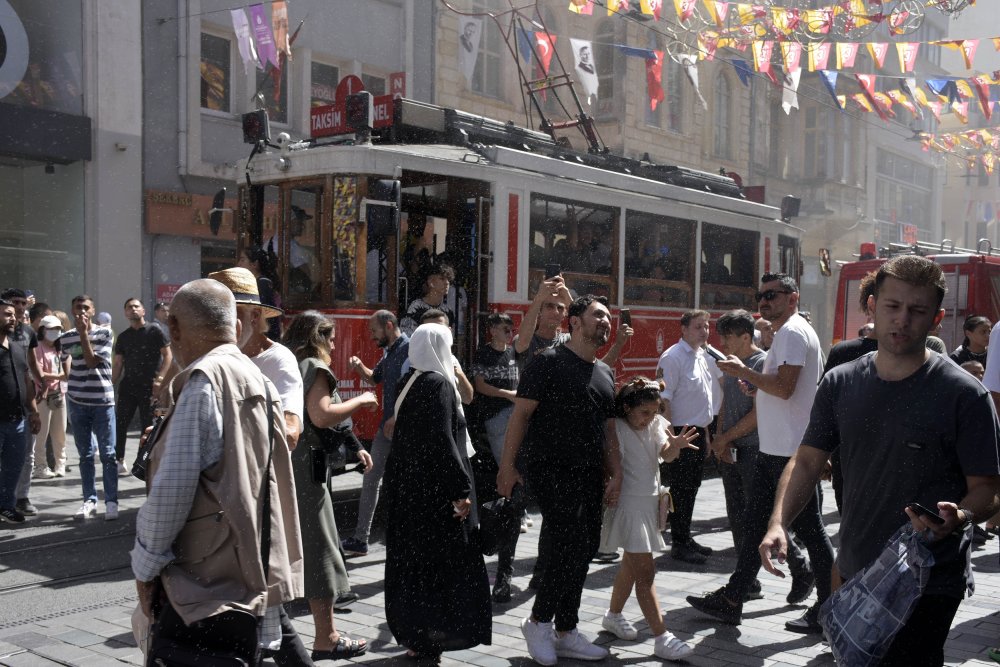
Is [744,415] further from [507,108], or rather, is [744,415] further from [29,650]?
[507,108]

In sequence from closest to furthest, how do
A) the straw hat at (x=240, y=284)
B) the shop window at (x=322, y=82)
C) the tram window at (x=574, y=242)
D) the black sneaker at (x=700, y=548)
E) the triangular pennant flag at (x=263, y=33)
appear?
the straw hat at (x=240, y=284)
the black sneaker at (x=700, y=548)
the tram window at (x=574, y=242)
the triangular pennant flag at (x=263, y=33)
the shop window at (x=322, y=82)

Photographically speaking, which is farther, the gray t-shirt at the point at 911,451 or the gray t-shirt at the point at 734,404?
the gray t-shirt at the point at 734,404

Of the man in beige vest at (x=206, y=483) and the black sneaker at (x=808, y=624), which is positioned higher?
the man in beige vest at (x=206, y=483)

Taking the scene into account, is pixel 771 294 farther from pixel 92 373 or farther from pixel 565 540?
pixel 92 373

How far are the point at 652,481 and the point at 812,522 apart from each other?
2.83 ft

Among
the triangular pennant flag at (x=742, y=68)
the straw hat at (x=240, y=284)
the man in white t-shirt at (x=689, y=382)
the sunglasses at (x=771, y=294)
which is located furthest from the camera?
the triangular pennant flag at (x=742, y=68)

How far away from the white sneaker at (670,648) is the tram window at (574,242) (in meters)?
5.60

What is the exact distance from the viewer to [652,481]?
552 cm

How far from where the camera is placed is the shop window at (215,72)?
17844 mm

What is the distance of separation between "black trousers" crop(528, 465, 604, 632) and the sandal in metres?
0.85

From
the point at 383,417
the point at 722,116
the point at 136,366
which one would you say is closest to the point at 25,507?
the point at 136,366

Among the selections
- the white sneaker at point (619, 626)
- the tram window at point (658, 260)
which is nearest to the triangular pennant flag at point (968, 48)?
the tram window at point (658, 260)

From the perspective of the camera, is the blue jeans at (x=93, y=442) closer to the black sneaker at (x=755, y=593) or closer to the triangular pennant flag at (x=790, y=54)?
the black sneaker at (x=755, y=593)

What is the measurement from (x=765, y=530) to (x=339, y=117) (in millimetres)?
6182
